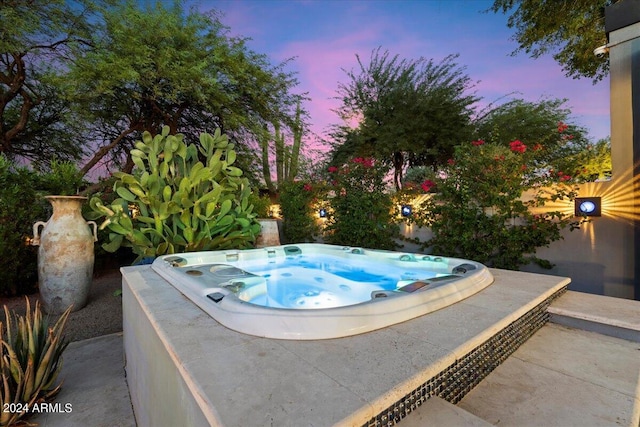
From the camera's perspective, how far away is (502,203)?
3.31m

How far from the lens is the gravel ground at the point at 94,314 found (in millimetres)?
2822

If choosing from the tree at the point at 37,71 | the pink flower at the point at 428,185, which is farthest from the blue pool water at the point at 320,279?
the tree at the point at 37,71

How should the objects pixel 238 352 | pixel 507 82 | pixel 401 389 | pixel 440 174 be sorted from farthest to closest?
pixel 507 82
pixel 440 174
pixel 238 352
pixel 401 389

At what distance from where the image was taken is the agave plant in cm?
139

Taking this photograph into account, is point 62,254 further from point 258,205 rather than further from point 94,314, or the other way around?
point 258,205

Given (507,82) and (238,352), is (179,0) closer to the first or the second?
(238,352)

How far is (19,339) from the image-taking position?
1.64m

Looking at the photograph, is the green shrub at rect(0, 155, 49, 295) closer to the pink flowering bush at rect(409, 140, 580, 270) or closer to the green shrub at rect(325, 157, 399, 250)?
the green shrub at rect(325, 157, 399, 250)

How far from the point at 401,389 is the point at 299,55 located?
7802 millimetres

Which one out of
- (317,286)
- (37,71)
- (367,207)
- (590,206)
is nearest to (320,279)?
(317,286)

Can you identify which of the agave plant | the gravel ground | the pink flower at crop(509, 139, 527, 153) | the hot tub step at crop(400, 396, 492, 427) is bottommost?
the gravel ground

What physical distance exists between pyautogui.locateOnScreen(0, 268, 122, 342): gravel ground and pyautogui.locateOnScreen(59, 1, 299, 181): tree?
3.75 metres

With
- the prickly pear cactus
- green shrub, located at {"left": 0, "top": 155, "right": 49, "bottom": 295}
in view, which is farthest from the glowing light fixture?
green shrub, located at {"left": 0, "top": 155, "right": 49, "bottom": 295}

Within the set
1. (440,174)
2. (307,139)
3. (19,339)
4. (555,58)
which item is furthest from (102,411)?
(555,58)
